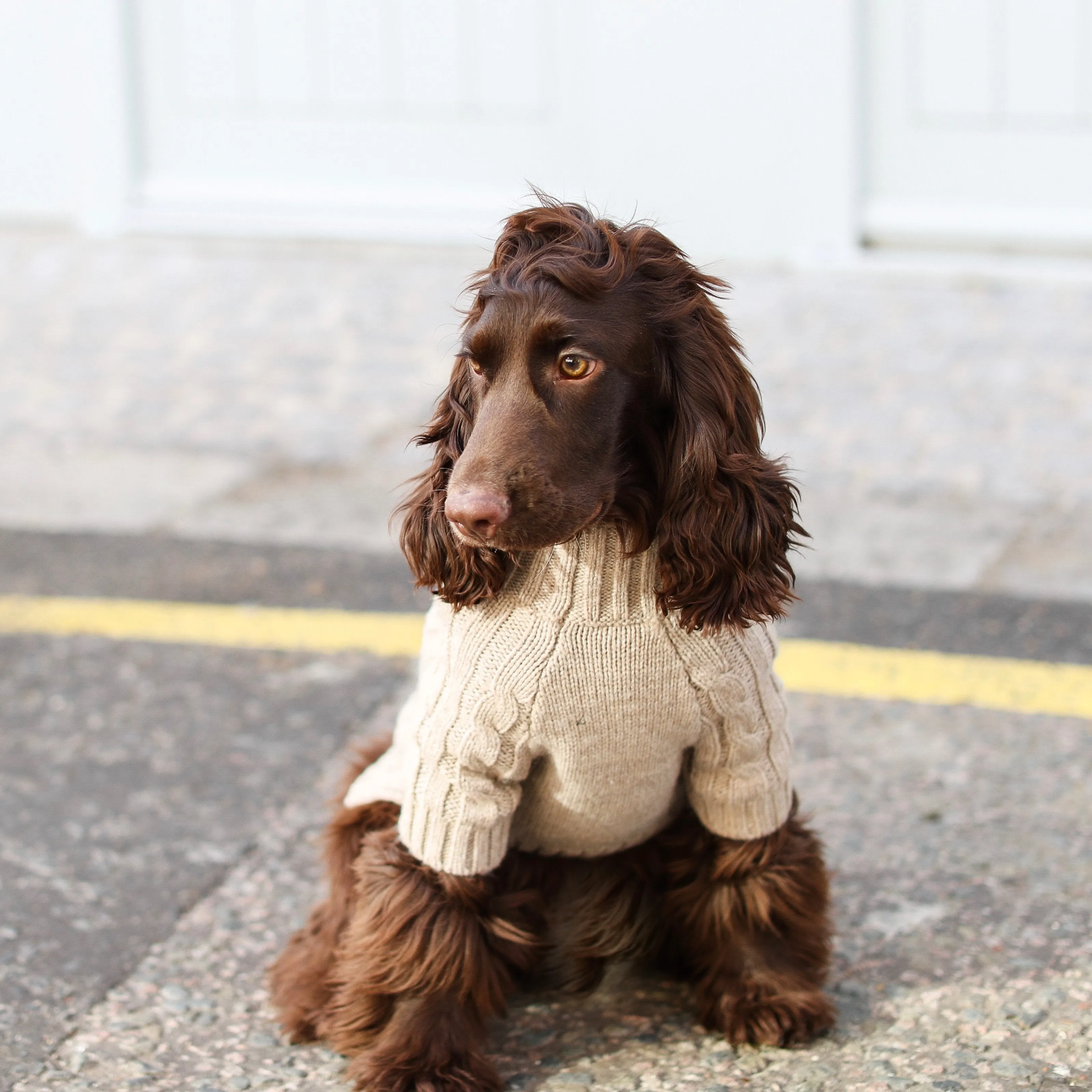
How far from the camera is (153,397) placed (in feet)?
19.4

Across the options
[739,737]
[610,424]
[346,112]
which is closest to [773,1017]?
[739,737]

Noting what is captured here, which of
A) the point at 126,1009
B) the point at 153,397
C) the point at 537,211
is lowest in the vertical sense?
the point at 126,1009

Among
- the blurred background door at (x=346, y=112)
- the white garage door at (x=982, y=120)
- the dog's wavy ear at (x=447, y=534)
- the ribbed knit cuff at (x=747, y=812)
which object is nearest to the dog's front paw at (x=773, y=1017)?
the ribbed knit cuff at (x=747, y=812)

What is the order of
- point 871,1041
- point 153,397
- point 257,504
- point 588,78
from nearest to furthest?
1. point 871,1041
2. point 257,504
3. point 588,78
4. point 153,397

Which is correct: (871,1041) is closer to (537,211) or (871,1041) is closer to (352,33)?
(537,211)

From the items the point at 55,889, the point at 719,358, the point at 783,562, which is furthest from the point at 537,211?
the point at 55,889

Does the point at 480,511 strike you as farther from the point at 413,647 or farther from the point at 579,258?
the point at 413,647

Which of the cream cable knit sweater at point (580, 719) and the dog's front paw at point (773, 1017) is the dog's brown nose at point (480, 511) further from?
the dog's front paw at point (773, 1017)

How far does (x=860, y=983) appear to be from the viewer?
2.56m

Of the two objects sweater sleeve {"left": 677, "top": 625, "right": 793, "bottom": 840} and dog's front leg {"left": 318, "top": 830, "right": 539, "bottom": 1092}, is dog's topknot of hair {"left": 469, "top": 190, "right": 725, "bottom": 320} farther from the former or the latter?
dog's front leg {"left": 318, "top": 830, "right": 539, "bottom": 1092}

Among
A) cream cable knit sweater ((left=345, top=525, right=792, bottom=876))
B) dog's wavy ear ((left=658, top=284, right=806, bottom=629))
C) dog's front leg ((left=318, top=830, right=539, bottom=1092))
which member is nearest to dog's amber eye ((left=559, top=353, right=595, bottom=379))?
dog's wavy ear ((left=658, top=284, right=806, bottom=629))

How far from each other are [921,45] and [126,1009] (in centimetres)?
415

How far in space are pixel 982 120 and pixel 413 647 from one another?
2.80m

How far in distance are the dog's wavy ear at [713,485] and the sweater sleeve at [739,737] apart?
87 mm
